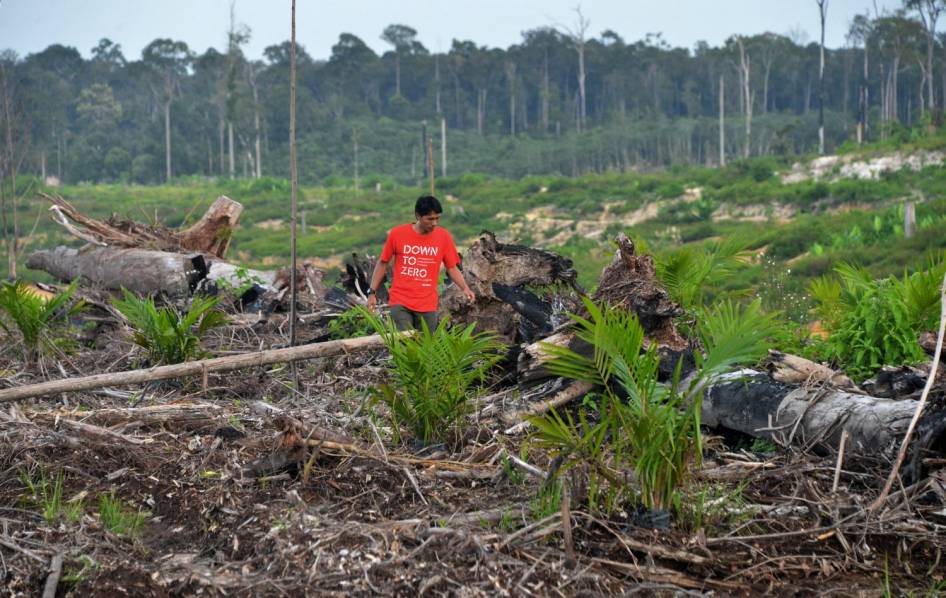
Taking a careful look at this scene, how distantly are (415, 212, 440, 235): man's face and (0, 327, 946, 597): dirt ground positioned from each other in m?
1.50

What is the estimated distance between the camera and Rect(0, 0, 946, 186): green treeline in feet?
207

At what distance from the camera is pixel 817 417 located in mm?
4871

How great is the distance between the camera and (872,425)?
4625 mm

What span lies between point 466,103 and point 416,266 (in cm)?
7875

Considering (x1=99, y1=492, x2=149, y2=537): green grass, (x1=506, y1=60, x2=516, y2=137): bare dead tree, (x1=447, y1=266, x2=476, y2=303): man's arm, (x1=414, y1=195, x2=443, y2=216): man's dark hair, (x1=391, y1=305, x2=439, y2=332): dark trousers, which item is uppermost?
(x1=506, y1=60, x2=516, y2=137): bare dead tree

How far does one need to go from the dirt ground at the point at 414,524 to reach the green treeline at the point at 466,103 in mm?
46870

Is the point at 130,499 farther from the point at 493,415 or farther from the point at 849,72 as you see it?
the point at 849,72

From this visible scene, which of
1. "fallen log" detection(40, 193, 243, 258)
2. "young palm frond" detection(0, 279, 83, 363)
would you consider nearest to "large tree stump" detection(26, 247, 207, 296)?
"fallen log" detection(40, 193, 243, 258)

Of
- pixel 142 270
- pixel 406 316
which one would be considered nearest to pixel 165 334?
pixel 406 316

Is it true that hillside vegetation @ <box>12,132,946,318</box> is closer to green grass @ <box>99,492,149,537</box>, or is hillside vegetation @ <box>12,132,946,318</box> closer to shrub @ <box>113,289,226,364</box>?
shrub @ <box>113,289,226,364</box>

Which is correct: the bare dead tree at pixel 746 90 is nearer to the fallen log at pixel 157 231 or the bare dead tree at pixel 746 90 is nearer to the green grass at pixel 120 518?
the fallen log at pixel 157 231

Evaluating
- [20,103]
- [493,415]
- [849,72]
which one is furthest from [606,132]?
[493,415]

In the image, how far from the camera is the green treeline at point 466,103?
63062mm

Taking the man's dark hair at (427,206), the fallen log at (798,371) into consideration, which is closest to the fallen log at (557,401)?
the fallen log at (798,371)
